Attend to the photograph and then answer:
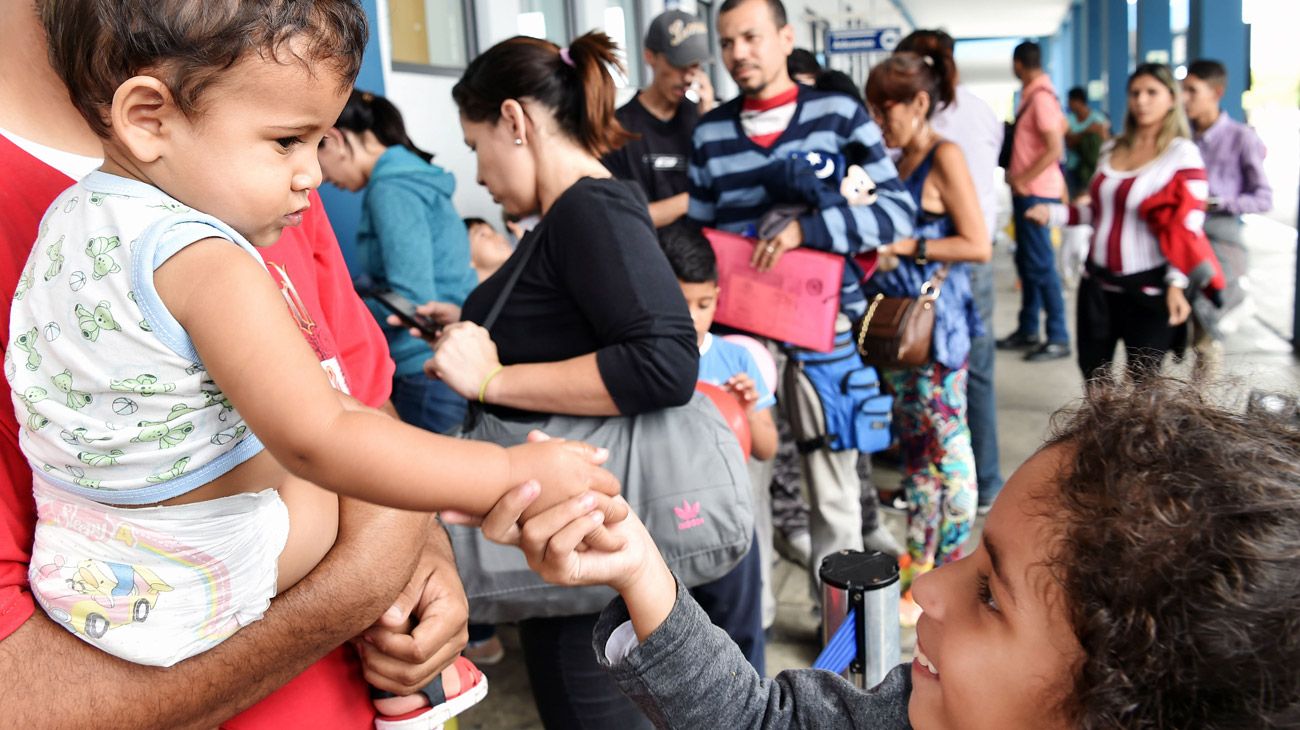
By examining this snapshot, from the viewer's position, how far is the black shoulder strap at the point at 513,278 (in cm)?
199

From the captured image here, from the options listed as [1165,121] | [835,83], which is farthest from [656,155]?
[1165,121]

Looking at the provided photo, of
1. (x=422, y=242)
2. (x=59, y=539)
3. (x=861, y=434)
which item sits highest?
(x=422, y=242)

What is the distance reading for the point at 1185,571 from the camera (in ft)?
2.97

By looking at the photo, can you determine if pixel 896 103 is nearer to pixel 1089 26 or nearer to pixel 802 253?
pixel 802 253

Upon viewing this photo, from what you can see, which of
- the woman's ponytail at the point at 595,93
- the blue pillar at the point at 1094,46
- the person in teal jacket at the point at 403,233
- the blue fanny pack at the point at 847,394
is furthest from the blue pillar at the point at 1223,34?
the blue pillar at the point at 1094,46

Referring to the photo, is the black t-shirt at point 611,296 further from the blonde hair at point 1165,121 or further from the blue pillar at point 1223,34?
the blue pillar at point 1223,34

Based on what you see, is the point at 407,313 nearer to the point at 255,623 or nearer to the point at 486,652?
the point at 255,623

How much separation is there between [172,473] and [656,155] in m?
3.54

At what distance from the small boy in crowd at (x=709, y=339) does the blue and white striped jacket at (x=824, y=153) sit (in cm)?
32

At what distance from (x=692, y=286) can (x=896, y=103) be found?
1.27m

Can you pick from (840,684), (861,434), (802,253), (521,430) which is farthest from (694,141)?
(840,684)

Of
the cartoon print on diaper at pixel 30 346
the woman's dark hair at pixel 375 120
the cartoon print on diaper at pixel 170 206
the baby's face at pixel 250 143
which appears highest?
the woman's dark hair at pixel 375 120

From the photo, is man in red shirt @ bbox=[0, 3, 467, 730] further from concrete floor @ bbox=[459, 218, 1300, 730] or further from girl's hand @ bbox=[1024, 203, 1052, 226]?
girl's hand @ bbox=[1024, 203, 1052, 226]

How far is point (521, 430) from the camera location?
2029 millimetres
